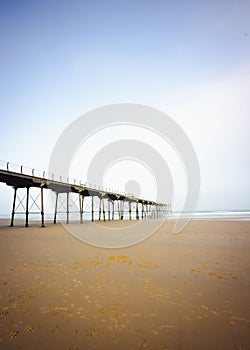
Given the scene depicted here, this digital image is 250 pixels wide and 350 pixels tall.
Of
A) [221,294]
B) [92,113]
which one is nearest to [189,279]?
[221,294]

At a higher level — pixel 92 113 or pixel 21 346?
pixel 92 113

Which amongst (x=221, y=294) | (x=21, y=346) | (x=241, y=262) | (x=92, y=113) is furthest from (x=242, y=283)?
(x=92, y=113)

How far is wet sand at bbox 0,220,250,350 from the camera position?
9.96ft

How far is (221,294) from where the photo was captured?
4602mm

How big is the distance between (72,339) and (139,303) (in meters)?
1.63

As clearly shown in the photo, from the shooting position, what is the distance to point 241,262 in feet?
24.0

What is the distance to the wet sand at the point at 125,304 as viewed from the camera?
120 inches

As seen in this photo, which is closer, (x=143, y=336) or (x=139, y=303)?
(x=143, y=336)

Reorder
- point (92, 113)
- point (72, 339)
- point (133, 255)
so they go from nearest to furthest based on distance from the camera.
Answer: point (72, 339)
point (133, 255)
point (92, 113)

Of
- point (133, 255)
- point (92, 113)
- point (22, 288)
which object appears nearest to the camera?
point (22, 288)

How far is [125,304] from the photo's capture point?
4.16m

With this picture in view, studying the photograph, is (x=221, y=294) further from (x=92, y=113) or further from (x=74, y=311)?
(x=92, y=113)

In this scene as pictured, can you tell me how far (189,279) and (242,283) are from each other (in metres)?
1.34

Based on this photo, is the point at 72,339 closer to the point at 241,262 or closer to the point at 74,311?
the point at 74,311
